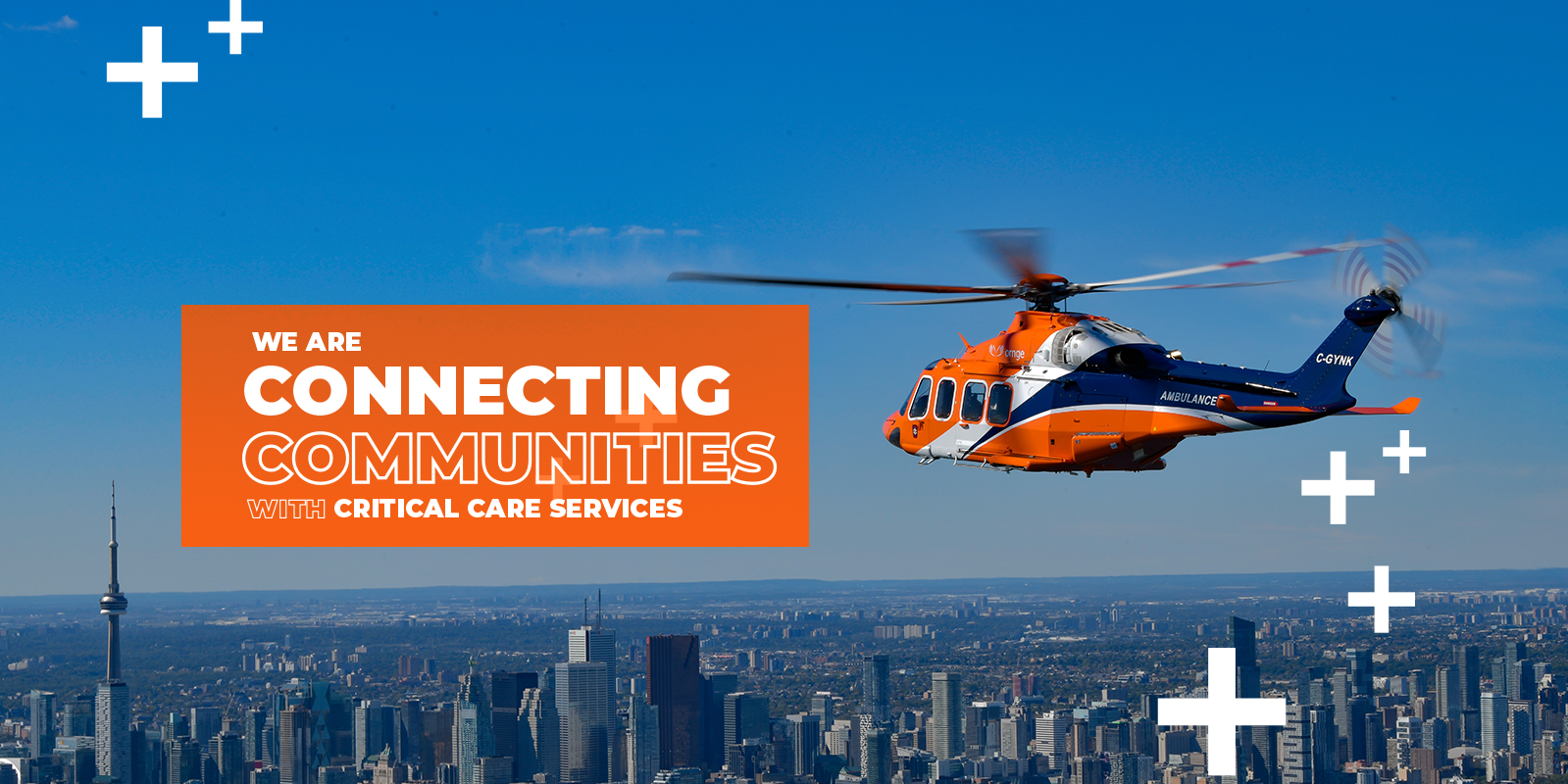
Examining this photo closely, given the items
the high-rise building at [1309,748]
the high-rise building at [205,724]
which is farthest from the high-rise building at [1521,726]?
the high-rise building at [205,724]

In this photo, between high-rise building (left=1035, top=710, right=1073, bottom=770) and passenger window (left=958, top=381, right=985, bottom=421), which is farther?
high-rise building (left=1035, top=710, right=1073, bottom=770)

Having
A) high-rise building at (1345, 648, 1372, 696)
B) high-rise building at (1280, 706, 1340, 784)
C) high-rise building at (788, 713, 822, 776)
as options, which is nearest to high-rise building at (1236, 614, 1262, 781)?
high-rise building at (1280, 706, 1340, 784)

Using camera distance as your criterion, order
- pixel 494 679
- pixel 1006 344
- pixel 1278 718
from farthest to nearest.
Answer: pixel 494 679 → pixel 1278 718 → pixel 1006 344

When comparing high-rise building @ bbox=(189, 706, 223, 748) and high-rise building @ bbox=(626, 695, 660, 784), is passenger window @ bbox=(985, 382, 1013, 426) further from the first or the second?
high-rise building @ bbox=(189, 706, 223, 748)

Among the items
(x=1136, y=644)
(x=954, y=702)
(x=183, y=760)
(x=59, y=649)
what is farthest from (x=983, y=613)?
(x=59, y=649)

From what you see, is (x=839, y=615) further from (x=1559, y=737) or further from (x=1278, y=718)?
(x=1278, y=718)

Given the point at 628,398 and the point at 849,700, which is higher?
the point at 628,398
